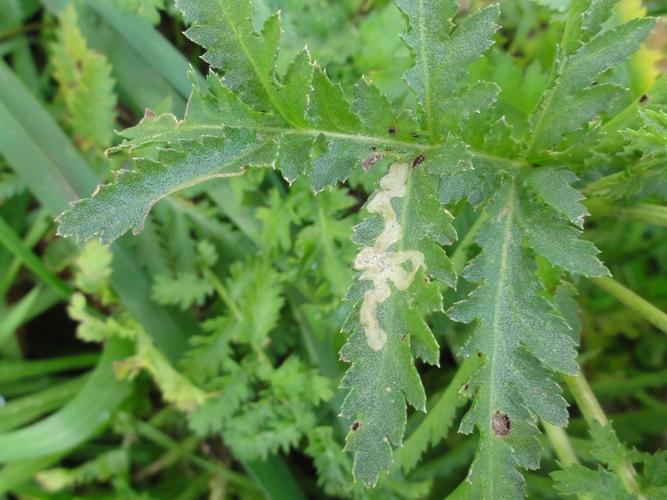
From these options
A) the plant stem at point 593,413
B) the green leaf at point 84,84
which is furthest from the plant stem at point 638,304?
the green leaf at point 84,84

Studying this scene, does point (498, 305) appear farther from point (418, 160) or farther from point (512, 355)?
point (418, 160)

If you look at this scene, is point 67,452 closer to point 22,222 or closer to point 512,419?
point 22,222

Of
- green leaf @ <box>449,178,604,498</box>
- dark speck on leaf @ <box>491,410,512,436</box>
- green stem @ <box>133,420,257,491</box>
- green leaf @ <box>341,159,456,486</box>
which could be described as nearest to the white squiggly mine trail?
green leaf @ <box>341,159,456,486</box>

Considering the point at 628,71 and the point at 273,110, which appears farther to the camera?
the point at 628,71

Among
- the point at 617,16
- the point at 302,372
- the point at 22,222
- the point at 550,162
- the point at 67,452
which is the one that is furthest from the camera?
the point at 22,222

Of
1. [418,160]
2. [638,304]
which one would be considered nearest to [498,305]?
[418,160]

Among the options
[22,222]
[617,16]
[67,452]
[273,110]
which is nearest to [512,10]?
[617,16]

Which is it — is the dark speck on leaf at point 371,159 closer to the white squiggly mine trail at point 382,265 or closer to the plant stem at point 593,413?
the white squiggly mine trail at point 382,265
